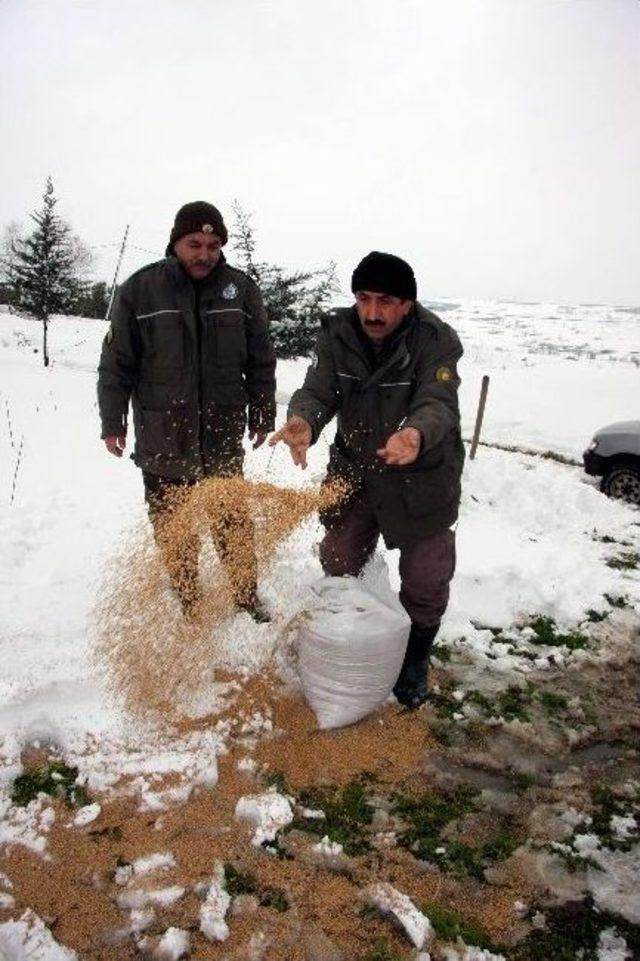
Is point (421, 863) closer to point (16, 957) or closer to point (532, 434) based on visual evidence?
point (16, 957)

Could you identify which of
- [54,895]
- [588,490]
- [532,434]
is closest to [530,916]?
[54,895]

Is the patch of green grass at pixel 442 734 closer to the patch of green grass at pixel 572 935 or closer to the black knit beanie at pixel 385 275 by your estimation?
the patch of green grass at pixel 572 935

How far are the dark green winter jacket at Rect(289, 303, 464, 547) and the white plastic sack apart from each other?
1.14ft

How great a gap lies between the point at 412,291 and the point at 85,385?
11995 mm

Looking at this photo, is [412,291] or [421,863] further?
[412,291]

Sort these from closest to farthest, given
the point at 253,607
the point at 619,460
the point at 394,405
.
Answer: the point at 394,405 → the point at 253,607 → the point at 619,460

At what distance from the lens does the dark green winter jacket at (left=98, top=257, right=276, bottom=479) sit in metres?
3.07

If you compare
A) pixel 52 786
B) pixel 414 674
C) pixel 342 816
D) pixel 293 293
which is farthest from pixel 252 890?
pixel 293 293

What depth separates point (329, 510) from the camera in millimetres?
3123

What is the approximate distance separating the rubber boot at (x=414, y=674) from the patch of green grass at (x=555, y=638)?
1.01 m

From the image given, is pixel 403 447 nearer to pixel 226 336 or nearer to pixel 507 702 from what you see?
pixel 226 336

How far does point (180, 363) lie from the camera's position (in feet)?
10.2

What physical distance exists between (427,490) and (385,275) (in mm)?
912

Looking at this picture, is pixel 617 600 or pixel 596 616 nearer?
pixel 596 616
